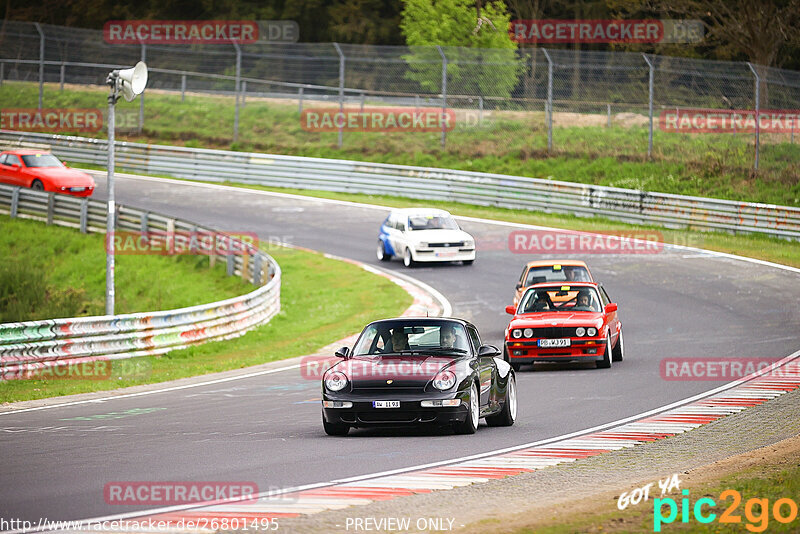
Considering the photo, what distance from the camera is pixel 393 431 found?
41.4 ft

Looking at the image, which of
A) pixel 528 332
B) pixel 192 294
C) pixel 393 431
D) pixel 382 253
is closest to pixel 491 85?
pixel 382 253

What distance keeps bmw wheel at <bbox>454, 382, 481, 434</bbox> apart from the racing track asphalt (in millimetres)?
125

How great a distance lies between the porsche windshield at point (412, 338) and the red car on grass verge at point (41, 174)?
28104 mm

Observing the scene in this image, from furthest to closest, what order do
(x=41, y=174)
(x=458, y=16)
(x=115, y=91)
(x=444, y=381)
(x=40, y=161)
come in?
(x=458, y=16), (x=40, y=161), (x=41, y=174), (x=115, y=91), (x=444, y=381)

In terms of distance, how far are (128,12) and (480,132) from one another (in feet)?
134

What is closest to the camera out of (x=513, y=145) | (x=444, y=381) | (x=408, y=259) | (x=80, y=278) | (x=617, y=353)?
(x=444, y=381)

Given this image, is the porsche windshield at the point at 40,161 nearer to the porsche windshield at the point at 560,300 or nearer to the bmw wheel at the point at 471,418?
the porsche windshield at the point at 560,300

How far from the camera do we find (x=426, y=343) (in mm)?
12844

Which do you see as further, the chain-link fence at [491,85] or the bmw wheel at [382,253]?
the chain-link fence at [491,85]

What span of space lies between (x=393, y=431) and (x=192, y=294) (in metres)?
18.0

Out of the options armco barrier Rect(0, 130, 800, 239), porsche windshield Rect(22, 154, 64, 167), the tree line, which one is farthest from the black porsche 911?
the tree line

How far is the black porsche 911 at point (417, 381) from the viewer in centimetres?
1180

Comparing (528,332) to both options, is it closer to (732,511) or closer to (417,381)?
(417,381)

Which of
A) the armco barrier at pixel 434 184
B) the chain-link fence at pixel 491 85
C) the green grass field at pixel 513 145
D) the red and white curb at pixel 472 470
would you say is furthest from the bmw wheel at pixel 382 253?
the red and white curb at pixel 472 470
